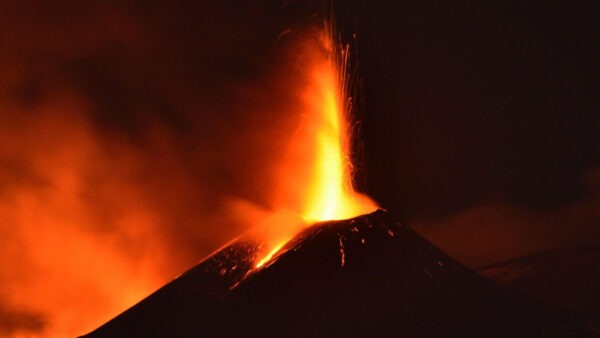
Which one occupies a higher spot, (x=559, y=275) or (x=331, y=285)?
(x=331, y=285)

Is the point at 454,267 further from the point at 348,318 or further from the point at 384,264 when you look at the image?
the point at 348,318

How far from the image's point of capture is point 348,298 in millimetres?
18109

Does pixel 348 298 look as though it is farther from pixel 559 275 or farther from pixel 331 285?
pixel 559 275

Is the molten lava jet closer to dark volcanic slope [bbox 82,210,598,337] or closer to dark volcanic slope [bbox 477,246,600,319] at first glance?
dark volcanic slope [bbox 82,210,598,337]

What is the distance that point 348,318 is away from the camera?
1720 cm

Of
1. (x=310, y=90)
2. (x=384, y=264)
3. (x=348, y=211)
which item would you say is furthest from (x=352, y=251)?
(x=310, y=90)

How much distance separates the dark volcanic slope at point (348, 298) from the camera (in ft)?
56.5

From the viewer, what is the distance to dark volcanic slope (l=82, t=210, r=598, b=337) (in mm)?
17219

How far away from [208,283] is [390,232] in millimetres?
5415

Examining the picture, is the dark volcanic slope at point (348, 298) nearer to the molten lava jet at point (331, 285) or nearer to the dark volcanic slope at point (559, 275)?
the molten lava jet at point (331, 285)

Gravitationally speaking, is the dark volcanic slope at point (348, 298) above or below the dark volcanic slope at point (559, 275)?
above

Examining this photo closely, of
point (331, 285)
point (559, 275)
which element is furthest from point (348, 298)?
point (559, 275)

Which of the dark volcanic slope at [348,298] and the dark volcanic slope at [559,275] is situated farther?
the dark volcanic slope at [559,275]

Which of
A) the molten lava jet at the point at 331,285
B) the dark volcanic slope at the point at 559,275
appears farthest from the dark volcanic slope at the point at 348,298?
the dark volcanic slope at the point at 559,275
